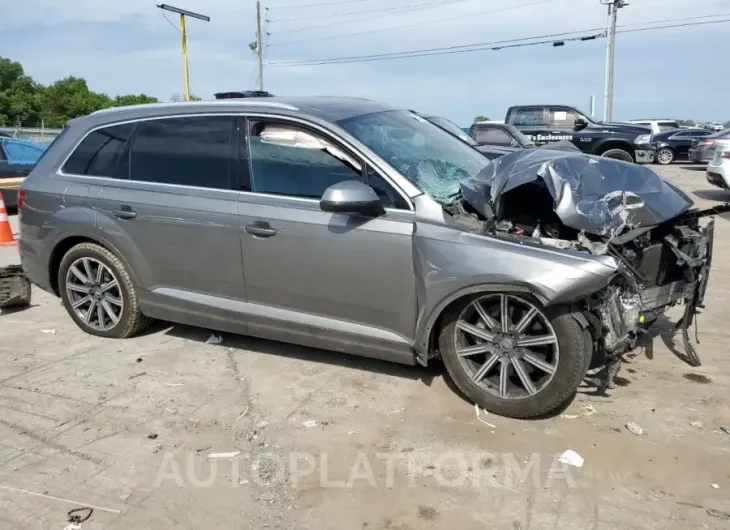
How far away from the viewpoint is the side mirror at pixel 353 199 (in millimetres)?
3766

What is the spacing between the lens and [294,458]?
11.4 feet

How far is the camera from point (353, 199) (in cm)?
376

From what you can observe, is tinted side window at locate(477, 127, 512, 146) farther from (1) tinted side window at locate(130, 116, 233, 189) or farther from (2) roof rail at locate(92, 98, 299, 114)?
(1) tinted side window at locate(130, 116, 233, 189)

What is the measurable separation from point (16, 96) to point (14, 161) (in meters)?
54.3

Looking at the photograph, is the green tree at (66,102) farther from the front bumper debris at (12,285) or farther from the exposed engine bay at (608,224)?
the exposed engine bay at (608,224)

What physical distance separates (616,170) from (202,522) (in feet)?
10.4

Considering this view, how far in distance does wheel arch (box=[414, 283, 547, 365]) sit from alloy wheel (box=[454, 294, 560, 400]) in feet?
0.24

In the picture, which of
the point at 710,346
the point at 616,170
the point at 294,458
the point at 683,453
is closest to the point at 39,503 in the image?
the point at 294,458

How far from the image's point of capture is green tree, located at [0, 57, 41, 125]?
5600 centimetres

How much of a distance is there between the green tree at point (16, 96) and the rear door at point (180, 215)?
5225 cm

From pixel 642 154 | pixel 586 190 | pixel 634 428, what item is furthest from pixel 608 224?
pixel 642 154

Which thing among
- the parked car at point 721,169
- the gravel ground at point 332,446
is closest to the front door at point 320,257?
the gravel ground at point 332,446

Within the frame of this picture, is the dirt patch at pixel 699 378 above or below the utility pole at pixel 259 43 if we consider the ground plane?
below

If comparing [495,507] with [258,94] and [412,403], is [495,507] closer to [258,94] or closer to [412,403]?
[412,403]
